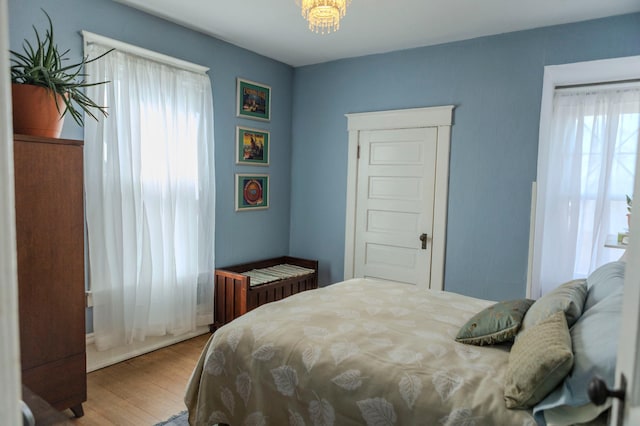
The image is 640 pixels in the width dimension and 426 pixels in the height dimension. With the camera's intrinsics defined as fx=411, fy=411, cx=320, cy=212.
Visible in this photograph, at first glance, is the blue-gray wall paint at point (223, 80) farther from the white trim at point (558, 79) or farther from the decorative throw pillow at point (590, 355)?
the decorative throw pillow at point (590, 355)

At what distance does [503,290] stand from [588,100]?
2012 mm

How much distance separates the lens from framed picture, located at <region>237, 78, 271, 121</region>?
398 centimetres

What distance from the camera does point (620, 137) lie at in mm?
3783

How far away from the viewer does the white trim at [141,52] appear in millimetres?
2795

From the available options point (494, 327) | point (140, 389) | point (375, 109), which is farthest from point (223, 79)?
point (494, 327)

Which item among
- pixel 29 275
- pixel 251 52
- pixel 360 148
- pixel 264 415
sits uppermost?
pixel 251 52

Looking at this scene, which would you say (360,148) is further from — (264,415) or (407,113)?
(264,415)

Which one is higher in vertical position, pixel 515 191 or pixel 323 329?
pixel 515 191

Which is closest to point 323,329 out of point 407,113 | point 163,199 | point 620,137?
point 163,199

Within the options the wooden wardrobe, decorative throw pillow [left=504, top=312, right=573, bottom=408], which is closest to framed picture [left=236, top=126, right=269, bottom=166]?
the wooden wardrobe

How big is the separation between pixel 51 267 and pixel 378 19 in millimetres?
2803

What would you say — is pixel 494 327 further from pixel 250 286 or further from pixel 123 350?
pixel 123 350

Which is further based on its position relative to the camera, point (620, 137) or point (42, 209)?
point (620, 137)

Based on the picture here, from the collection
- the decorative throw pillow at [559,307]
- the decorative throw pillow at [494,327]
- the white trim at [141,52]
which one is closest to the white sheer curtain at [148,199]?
the white trim at [141,52]
